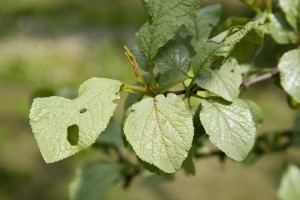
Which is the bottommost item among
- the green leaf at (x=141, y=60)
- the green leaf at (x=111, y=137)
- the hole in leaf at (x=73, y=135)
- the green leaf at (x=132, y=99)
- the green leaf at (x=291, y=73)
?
the green leaf at (x=111, y=137)

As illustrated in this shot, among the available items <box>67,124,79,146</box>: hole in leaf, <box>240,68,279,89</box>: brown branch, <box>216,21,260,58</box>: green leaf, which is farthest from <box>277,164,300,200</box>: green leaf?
<box>67,124,79,146</box>: hole in leaf

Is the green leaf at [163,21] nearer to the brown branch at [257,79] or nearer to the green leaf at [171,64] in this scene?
the green leaf at [171,64]

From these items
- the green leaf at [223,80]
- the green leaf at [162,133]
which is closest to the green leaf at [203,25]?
the green leaf at [223,80]

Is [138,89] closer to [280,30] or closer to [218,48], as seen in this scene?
[218,48]

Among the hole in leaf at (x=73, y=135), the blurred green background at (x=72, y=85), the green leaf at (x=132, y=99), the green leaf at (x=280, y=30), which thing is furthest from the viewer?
the blurred green background at (x=72, y=85)

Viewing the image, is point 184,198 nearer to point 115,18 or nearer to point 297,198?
point 297,198

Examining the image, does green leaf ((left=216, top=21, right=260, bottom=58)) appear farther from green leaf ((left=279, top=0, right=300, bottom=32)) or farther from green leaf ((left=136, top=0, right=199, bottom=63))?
green leaf ((left=279, top=0, right=300, bottom=32))

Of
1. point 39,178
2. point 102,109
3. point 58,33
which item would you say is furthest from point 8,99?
point 102,109

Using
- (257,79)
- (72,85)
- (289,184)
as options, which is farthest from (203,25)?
(72,85)
